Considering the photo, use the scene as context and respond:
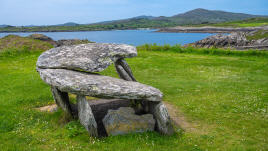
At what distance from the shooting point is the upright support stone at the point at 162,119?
1010cm

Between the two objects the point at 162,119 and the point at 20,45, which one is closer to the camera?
the point at 162,119

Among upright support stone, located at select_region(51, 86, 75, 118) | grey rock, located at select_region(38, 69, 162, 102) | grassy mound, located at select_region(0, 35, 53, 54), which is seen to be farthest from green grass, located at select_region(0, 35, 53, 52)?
grey rock, located at select_region(38, 69, 162, 102)

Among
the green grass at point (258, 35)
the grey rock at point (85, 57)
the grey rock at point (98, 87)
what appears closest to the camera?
the grey rock at point (98, 87)

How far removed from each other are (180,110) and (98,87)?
6044mm

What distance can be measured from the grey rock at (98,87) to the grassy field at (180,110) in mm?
1749

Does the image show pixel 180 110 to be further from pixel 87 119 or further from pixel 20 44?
pixel 20 44

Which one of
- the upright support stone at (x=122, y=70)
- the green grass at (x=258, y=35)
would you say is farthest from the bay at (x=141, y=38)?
the upright support stone at (x=122, y=70)

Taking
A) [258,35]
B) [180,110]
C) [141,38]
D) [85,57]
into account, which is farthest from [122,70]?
[141,38]

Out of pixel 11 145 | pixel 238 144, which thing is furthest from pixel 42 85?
pixel 238 144

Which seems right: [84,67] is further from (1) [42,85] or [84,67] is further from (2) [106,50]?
(1) [42,85]

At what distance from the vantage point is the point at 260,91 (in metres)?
16.7

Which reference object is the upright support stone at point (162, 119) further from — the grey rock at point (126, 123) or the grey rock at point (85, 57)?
the grey rock at point (85, 57)

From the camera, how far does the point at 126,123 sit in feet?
34.1

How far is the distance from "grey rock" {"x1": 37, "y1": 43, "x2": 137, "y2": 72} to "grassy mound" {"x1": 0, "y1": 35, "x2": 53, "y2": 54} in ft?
80.5
